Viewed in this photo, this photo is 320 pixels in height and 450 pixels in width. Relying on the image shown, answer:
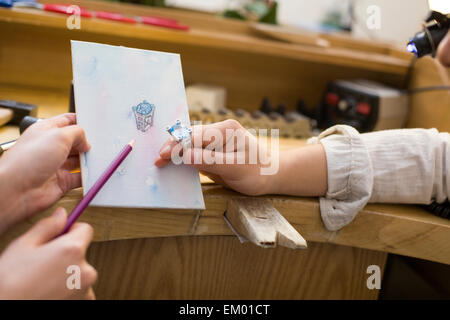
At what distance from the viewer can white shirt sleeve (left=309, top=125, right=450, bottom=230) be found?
0.62 meters

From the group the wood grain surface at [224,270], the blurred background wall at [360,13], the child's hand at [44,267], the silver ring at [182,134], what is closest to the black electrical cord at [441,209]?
the wood grain surface at [224,270]

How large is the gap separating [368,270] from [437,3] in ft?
1.62

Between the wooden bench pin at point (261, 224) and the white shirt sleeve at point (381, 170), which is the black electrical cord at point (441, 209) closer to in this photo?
the white shirt sleeve at point (381, 170)

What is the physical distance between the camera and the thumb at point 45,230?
42cm

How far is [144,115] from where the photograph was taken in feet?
1.86

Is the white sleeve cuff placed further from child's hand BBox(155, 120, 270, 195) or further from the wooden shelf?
the wooden shelf

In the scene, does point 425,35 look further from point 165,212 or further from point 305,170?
point 165,212

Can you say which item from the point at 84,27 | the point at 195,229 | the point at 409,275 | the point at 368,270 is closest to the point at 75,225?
the point at 195,229

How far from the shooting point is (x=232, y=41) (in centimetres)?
108

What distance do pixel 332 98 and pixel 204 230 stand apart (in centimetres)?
77

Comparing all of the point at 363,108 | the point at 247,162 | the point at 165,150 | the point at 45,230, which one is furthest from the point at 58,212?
the point at 363,108

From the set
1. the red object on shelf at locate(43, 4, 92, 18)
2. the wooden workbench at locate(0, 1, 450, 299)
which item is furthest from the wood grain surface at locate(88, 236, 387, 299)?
the red object on shelf at locate(43, 4, 92, 18)

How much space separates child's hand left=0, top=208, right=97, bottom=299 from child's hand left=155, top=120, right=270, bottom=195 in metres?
0.16

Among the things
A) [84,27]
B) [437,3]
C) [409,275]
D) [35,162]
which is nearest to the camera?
[35,162]
